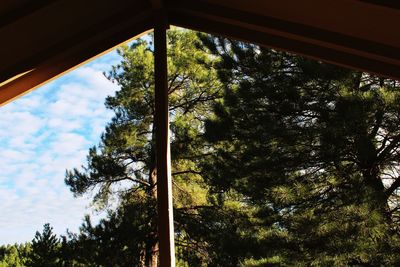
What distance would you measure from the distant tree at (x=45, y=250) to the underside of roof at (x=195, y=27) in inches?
238

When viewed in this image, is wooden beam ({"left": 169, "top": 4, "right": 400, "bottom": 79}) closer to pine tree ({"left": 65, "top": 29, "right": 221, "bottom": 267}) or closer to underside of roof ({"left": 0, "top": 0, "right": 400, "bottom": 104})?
underside of roof ({"left": 0, "top": 0, "right": 400, "bottom": 104})

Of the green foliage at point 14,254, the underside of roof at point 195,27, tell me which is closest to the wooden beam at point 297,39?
the underside of roof at point 195,27

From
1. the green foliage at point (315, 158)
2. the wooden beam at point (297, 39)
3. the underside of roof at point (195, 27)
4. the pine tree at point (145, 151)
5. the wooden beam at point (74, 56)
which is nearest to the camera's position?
the underside of roof at point (195, 27)

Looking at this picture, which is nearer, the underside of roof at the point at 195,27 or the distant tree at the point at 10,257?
the underside of roof at the point at 195,27

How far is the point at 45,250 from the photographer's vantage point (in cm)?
812

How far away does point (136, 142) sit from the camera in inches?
366

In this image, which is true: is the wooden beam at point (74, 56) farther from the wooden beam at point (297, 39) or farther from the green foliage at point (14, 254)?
the green foliage at point (14, 254)

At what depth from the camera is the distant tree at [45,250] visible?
8.04 m

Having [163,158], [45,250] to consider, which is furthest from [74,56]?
[45,250]

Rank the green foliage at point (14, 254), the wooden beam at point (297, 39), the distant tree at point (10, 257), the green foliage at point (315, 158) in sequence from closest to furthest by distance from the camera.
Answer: the wooden beam at point (297, 39) < the green foliage at point (315, 158) < the green foliage at point (14, 254) < the distant tree at point (10, 257)

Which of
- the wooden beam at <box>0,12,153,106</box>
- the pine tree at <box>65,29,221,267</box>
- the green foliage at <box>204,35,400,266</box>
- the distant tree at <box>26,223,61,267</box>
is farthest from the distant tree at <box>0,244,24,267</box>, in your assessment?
the wooden beam at <box>0,12,153,106</box>

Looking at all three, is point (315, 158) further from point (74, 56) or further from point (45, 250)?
point (45, 250)

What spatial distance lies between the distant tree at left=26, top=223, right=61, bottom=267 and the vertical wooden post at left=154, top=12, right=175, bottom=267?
20.7 ft

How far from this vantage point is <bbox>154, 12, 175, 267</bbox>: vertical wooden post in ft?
8.16
